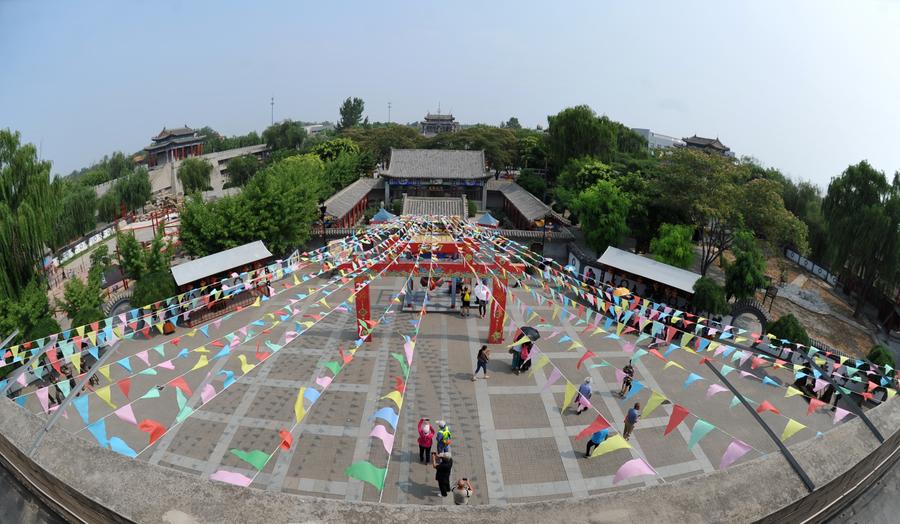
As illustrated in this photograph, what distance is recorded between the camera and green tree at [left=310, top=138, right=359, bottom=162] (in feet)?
182

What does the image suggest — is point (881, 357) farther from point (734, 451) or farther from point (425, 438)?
point (425, 438)

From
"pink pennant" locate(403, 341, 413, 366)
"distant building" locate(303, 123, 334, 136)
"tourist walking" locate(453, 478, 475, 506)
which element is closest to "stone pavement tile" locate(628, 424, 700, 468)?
"tourist walking" locate(453, 478, 475, 506)

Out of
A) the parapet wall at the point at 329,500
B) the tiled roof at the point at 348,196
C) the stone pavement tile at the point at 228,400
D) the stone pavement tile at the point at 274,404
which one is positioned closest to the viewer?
the parapet wall at the point at 329,500

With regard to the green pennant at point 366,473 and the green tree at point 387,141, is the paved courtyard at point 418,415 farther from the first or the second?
the green tree at point 387,141

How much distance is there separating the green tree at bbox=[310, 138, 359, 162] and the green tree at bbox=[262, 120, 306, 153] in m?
31.1

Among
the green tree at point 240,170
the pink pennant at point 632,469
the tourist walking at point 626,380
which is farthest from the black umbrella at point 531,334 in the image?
the green tree at point 240,170

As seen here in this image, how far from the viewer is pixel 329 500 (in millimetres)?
4145

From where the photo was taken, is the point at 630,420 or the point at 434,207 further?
the point at 434,207

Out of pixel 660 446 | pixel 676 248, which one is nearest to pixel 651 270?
pixel 676 248

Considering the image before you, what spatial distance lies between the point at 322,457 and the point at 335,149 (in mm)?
48585

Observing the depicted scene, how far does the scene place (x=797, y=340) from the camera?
17.1 meters

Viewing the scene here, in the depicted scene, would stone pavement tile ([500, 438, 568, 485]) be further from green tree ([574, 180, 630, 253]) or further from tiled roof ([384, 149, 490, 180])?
tiled roof ([384, 149, 490, 180])

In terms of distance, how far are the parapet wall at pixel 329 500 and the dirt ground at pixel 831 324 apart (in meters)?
21.7

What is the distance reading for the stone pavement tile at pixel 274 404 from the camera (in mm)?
13773
